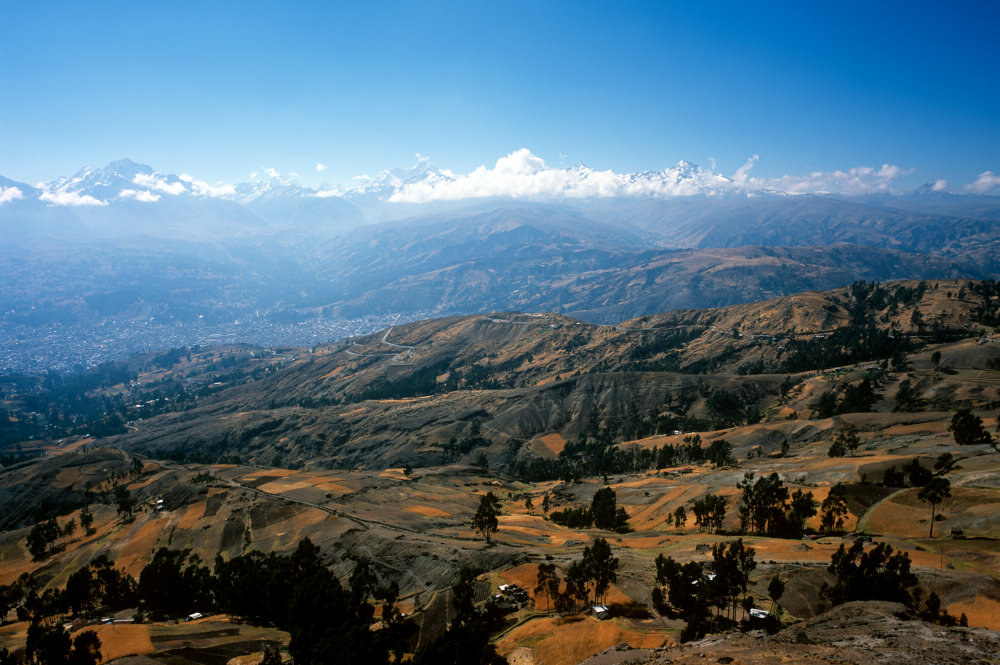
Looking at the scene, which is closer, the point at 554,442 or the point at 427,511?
the point at 427,511

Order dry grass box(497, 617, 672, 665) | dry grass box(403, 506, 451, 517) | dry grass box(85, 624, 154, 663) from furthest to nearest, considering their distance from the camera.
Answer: dry grass box(403, 506, 451, 517)
dry grass box(85, 624, 154, 663)
dry grass box(497, 617, 672, 665)

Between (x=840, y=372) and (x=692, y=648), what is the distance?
174147 millimetres

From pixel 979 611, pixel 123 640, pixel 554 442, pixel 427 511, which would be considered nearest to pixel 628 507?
pixel 427 511

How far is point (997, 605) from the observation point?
42875 mm

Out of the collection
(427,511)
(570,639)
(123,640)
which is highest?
(570,639)

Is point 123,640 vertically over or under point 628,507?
over

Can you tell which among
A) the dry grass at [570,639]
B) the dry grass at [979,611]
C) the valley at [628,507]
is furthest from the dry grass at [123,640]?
the dry grass at [979,611]

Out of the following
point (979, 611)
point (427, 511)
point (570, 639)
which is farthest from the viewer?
point (427, 511)

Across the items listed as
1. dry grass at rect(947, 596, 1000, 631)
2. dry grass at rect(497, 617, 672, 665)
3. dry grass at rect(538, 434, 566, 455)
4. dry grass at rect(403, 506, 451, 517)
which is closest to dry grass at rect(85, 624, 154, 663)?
dry grass at rect(497, 617, 672, 665)

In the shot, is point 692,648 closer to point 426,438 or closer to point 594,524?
point 594,524

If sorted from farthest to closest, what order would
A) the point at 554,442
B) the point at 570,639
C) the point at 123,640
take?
the point at 554,442 → the point at 123,640 → the point at 570,639

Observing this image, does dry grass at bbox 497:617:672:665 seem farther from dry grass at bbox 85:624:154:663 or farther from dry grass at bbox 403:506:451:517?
dry grass at bbox 403:506:451:517

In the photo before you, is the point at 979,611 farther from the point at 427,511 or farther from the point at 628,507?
the point at 427,511

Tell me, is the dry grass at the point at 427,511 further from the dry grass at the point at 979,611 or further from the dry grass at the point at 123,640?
the dry grass at the point at 979,611
